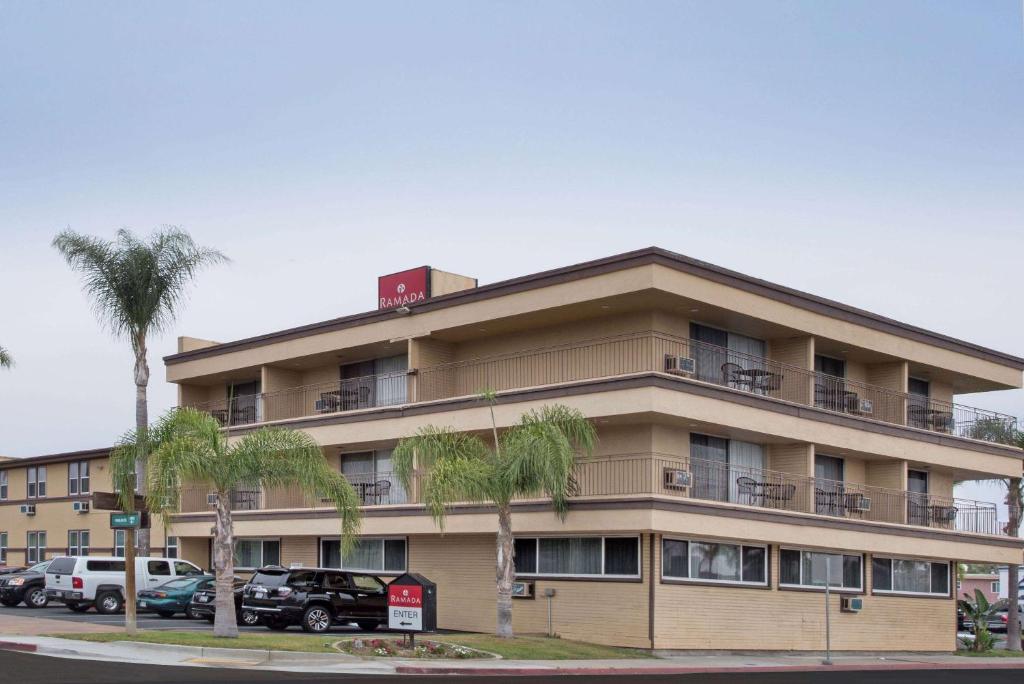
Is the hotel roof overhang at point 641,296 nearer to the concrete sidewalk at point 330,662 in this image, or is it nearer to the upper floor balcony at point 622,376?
the upper floor balcony at point 622,376

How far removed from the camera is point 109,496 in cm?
3031

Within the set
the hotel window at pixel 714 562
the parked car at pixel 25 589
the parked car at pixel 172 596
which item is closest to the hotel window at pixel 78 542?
the parked car at pixel 25 589

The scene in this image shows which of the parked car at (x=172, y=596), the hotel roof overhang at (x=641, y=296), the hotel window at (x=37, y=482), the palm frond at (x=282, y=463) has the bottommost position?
the parked car at (x=172, y=596)

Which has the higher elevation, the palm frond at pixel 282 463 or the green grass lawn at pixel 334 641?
the palm frond at pixel 282 463

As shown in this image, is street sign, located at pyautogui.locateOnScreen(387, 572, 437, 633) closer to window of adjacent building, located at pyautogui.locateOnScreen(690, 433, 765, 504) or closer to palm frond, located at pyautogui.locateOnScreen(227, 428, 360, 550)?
palm frond, located at pyautogui.locateOnScreen(227, 428, 360, 550)

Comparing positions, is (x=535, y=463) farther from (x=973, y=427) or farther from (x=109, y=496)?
(x=973, y=427)

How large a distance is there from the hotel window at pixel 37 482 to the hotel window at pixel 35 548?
185cm

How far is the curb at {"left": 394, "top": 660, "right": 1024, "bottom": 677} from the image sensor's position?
85.7 ft

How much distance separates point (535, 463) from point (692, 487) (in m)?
6.17

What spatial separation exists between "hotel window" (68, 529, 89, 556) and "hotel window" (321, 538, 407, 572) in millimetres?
20969

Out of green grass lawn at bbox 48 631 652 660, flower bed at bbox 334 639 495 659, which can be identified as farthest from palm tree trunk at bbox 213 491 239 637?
flower bed at bbox 334 639 495 659

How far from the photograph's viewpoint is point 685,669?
3033 cm

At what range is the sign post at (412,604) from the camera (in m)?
28.5

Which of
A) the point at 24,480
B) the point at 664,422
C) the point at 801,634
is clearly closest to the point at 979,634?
the point at 801,634
